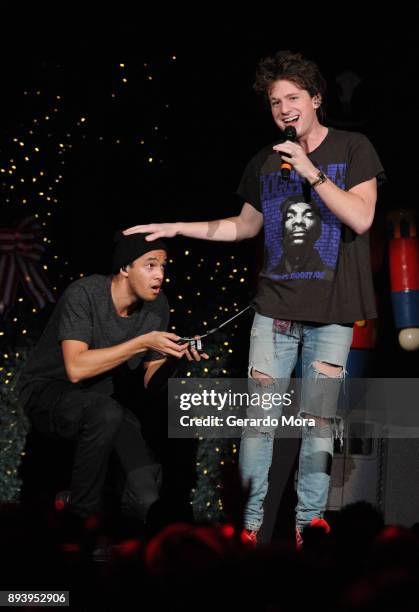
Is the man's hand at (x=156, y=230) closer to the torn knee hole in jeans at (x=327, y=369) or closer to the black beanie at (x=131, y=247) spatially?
the black beanie at (x=131, y=247)

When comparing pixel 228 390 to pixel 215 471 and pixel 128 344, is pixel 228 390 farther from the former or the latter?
pixel 128 344

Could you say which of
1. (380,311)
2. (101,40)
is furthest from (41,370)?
(380,311)

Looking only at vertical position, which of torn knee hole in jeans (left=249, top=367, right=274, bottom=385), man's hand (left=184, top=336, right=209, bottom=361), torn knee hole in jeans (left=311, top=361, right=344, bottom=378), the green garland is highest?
man's hand (left=184, top=336, right=209, bottom=361)

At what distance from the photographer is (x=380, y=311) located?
13.6 feet

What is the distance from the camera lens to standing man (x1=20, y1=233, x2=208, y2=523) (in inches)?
115

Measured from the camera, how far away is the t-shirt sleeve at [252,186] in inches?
116

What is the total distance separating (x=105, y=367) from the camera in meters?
2.98

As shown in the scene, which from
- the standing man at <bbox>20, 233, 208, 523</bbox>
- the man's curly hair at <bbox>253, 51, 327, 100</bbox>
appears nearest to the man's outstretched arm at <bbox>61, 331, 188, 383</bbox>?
the standing man at <bbox>20, 233, 208, 523</bbox>

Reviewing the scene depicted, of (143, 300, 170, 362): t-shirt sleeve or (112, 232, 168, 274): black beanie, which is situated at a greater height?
(112, 232, 168, 274): black beanie

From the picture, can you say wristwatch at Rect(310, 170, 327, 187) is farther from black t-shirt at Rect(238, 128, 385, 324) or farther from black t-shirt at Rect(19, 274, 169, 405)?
black t-shirt at Rect(19, 274, 169, 405)

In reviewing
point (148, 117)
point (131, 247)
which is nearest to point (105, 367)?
point (131, 247)

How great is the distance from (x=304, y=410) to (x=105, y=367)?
2.45ft

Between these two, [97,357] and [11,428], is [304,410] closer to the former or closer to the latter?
[97,357]

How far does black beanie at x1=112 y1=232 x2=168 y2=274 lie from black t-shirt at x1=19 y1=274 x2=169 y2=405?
0.35 feet
